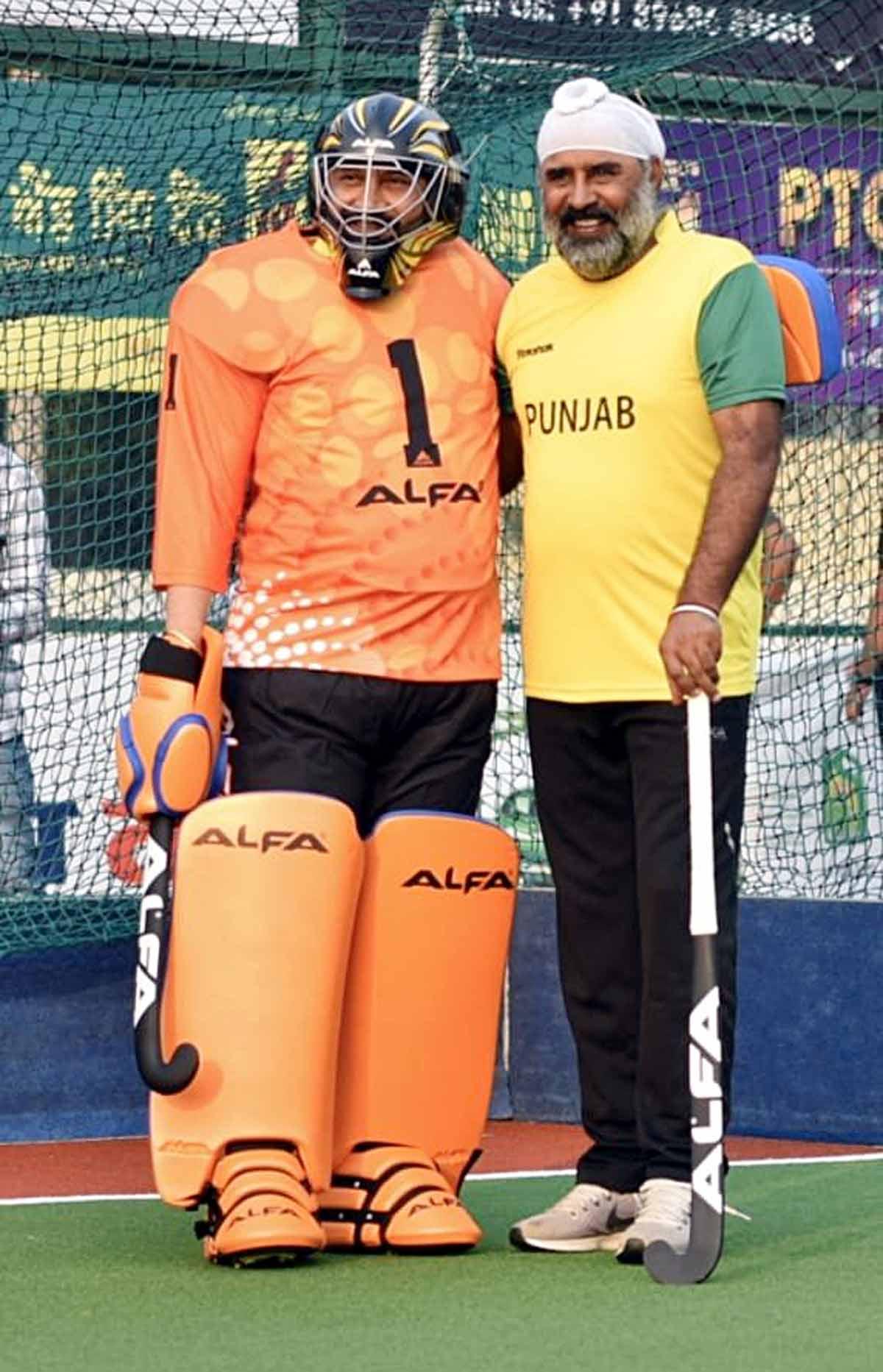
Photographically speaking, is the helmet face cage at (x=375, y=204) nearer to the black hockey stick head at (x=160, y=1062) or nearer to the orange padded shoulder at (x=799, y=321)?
the orange padded shoulder at (x=799, y=321)

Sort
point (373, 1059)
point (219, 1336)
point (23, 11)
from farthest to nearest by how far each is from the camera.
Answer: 1. point (23, 11)
2. point (373, 1059)
3. point (219, 1336)

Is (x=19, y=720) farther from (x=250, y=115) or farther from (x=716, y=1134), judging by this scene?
(x=716, y=1134)

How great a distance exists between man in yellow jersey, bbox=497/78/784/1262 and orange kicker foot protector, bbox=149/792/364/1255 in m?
0.42

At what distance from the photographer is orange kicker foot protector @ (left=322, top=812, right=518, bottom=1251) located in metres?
5.00

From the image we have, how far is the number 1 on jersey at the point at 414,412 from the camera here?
5.02 metres

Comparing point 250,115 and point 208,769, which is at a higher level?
point 250,115

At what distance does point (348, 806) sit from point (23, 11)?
2411 millimetres

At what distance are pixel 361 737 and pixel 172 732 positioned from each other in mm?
326

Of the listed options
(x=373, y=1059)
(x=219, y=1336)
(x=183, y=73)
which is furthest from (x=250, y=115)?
(x=219, y=1336)

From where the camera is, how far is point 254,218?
6746mm

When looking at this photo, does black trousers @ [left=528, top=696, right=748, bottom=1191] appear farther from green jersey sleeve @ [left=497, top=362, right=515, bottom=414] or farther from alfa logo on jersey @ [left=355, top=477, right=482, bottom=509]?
green jersey sleeve @ [left=497, top=362, right=515, bottom=414]

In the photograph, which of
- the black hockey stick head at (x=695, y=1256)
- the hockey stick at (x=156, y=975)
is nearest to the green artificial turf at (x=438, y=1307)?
Result: the black hockey stick head at (x=695, y=1256)

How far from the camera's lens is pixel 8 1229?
5301 mm

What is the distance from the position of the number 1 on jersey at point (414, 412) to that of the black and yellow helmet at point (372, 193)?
0.35 ft
